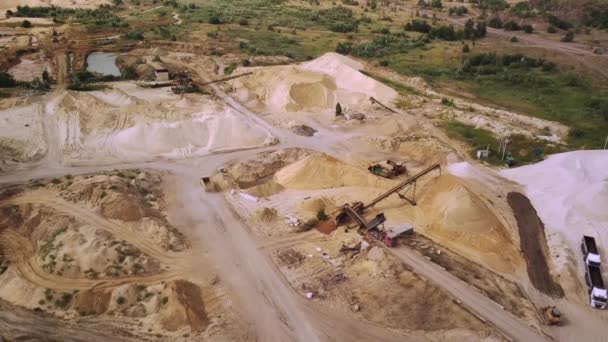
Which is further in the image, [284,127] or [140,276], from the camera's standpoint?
[284,127]

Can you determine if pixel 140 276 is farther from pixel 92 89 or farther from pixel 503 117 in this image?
pixel 503 117

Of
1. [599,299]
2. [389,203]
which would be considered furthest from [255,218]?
[599,299]

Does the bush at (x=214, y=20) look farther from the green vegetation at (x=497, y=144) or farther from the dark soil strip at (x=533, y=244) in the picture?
the dark soil strip at (x=533, y=244)

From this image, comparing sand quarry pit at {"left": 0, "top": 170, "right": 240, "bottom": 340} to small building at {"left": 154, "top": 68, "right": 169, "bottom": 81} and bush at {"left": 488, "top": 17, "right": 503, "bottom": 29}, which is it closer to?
small building at {"left": 154, "top": 68, "right": 169, "bottom": 81}

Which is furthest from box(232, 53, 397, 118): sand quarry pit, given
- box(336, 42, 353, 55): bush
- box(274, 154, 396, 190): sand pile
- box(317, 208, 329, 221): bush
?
box(317, 208, 329, 221): bush

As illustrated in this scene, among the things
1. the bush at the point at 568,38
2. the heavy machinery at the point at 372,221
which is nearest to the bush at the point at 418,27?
the bush at the point at 568,38

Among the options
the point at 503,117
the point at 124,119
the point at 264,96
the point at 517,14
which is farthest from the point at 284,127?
the point at 517,14

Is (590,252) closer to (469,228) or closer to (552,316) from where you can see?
(552,316)
